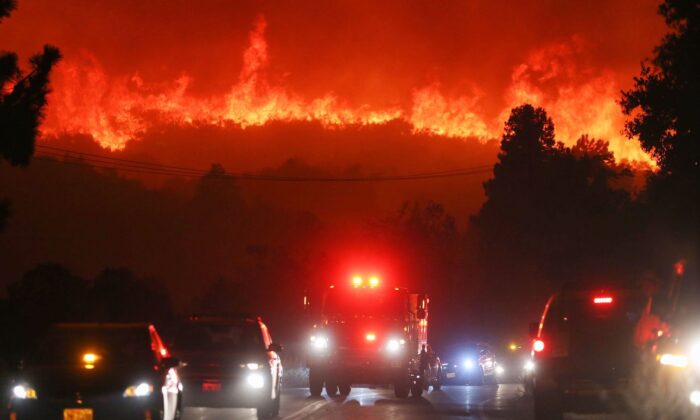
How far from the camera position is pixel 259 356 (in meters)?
21.8

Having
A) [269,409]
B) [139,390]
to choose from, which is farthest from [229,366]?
[139,390]

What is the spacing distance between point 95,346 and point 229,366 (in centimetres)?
481

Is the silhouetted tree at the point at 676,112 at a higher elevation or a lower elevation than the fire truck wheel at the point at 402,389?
higher

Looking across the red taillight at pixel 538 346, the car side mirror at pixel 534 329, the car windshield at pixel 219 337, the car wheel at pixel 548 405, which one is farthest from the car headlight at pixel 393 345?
the red taillight at pixel 538 346

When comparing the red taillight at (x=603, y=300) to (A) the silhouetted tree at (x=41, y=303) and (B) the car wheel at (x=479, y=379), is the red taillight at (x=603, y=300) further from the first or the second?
(B) the car wheel at (x=479, y=379)

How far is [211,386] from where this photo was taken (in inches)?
849

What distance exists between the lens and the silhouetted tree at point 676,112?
3666 centimetres

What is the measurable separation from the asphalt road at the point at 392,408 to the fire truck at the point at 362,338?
0.65 metres

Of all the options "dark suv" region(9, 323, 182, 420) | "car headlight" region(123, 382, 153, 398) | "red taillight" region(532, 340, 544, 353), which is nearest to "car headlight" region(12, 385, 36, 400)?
"dark suv" region(9, 323, 182, 420)

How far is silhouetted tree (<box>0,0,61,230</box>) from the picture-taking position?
23.3 metres

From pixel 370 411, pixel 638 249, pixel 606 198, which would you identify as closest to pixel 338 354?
pixel 370 411

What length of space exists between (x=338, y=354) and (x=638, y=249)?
76.6 ft

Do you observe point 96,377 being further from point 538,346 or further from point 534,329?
point 534,329

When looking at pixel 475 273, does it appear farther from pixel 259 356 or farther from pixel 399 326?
pixel 259 356
